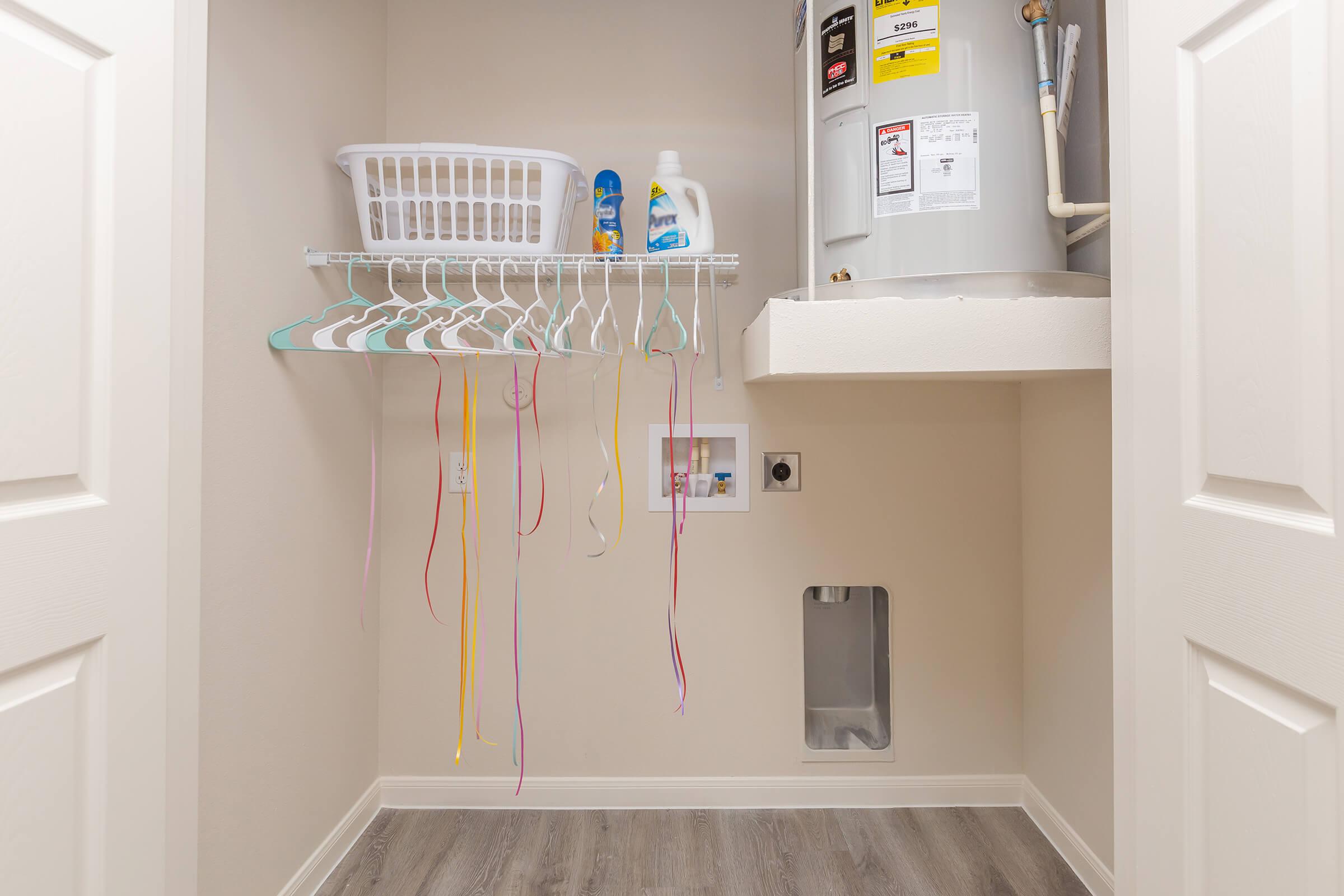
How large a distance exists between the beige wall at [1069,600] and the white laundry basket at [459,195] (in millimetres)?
1186

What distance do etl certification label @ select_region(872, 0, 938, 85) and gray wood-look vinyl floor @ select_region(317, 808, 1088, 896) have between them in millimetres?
1635

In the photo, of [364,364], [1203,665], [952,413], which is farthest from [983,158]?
[364,364]

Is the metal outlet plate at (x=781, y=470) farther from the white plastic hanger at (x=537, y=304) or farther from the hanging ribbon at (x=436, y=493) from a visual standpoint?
the hanging ribbon at (x=436, y=493)

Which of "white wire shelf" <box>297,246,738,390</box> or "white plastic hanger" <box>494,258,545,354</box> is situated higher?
"white wire shelf" <box>297,246,738,390</box>

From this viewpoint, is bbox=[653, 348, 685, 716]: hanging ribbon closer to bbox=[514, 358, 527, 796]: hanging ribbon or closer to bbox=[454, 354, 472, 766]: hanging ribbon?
bbox=[514, 358, 527, 796]: hanging ribbon

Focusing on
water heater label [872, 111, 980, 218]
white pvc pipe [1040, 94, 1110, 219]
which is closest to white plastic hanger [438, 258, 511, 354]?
water heater label [872, 111, 980, 218]

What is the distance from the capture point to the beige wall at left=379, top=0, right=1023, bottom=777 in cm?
184

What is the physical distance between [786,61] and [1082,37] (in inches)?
27.1

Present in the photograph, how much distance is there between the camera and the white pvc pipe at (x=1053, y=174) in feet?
3.98

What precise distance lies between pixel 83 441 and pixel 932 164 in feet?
4.22

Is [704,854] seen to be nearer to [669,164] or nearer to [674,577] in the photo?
[674,577]

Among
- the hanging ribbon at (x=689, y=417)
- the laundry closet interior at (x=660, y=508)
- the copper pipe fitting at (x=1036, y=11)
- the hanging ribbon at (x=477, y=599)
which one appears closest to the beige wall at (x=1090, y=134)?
the copper pipe fitting at (x=1036, y=11)

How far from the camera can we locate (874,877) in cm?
155

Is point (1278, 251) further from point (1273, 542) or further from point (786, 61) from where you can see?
point (786, 61)
